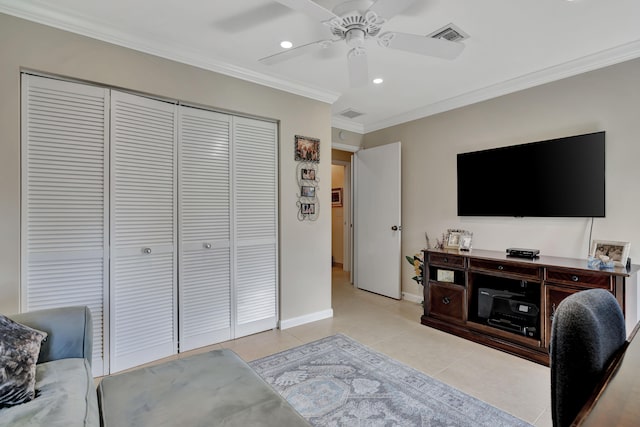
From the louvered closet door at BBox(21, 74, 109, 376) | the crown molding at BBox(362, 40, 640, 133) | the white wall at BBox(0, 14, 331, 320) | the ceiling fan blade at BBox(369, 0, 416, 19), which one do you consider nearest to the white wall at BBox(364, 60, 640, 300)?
the crown molding at BBox(362, 40, 640, 133)

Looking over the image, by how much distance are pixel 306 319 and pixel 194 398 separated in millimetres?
2099

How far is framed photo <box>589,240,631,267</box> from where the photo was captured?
2.28m

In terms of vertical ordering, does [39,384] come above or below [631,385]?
below

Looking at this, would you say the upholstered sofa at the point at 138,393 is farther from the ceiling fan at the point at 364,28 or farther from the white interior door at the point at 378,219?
the white interior door at the point at 378,219

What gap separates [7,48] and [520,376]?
4133 mm

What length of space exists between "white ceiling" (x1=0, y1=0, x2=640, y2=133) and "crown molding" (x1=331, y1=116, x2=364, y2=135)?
3.58ft

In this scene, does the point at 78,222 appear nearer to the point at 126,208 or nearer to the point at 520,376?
the point at 126,208

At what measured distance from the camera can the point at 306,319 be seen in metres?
3.30

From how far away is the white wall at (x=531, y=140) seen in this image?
247cm

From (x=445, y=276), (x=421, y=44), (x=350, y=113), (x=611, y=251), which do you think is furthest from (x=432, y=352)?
(x=350, y=113)

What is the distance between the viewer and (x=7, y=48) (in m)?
1.91

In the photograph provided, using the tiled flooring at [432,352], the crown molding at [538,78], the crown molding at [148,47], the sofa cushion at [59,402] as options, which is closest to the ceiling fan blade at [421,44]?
the crown molding at [148,47]

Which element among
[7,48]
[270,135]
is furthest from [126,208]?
[270,135]

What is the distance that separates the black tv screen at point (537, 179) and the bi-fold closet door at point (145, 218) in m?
2.22
